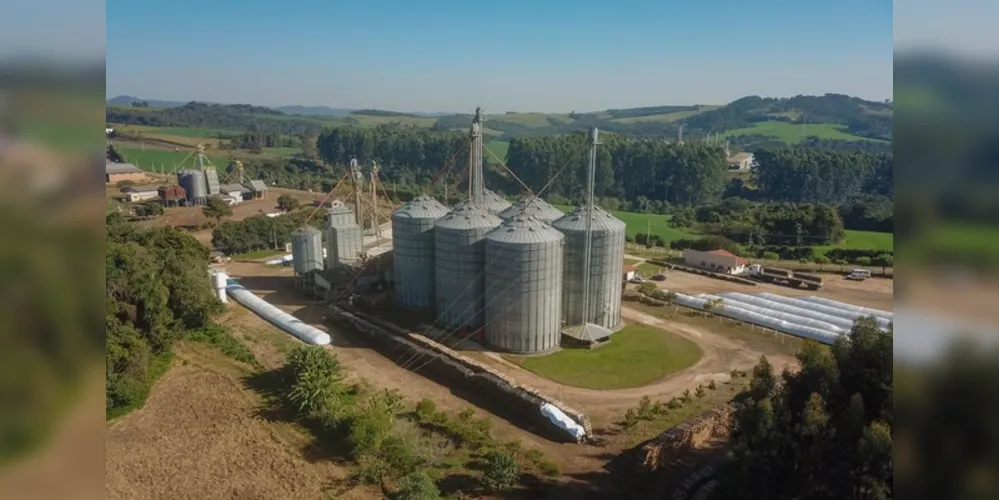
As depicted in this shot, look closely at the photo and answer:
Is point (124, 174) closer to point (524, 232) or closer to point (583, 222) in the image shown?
point (524, 232)

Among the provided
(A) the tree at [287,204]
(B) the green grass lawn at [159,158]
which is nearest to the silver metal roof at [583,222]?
(A) the tree at [287,204]

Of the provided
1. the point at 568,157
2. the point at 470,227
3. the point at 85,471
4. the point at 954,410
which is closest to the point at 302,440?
the point at 470,227

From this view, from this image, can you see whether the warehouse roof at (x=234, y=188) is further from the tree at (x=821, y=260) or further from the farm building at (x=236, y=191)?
the tree at (x=821, y=260)

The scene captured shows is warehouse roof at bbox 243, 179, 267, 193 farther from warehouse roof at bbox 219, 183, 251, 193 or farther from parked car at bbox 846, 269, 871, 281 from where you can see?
parked car at bbox 846, 269, 871, 281

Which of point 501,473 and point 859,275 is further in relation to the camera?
point 859,275

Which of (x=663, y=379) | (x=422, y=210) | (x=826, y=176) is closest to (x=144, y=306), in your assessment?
(x=422, y=210)

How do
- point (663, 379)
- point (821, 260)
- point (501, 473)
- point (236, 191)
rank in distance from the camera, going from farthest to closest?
point (236, 191)
point (821, 260)
point (663, 379)
point (501, 473)
